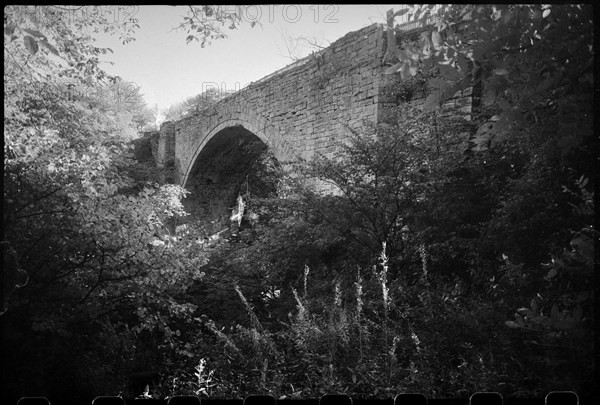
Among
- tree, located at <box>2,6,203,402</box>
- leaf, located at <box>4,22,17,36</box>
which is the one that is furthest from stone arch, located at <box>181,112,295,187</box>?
leaf, located at <box>4,22,17,36</box>

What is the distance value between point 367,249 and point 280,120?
15.8 feet

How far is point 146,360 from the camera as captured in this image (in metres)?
4.40

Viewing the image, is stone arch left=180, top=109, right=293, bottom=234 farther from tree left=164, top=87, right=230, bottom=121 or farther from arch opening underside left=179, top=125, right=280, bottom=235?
tree left=164, top=87, right=230, bottom=121

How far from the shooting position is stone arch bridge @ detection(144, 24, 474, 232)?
24.3 feet

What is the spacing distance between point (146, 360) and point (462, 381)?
2.60 metres

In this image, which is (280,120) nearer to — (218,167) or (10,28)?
(218,167)

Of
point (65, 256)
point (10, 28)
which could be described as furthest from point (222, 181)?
point (10, 28)

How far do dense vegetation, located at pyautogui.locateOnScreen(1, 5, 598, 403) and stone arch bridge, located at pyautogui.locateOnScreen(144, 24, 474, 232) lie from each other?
1.55 metres

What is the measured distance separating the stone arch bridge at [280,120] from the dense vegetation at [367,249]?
5.09 ft

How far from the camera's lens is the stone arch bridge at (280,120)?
740cm

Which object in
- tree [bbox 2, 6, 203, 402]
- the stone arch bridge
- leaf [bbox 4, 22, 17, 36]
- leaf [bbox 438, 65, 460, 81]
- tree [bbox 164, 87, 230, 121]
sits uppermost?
tree [bbox 164, 87, 230, 121]

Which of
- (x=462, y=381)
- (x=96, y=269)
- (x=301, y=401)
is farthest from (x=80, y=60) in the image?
(x=462, y=381)

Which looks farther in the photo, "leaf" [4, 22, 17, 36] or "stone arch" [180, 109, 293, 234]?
"stone arch" [180, 109, 293, 234]

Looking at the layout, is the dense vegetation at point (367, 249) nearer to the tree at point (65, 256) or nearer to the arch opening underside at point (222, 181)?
the tree at point (65, 256)
